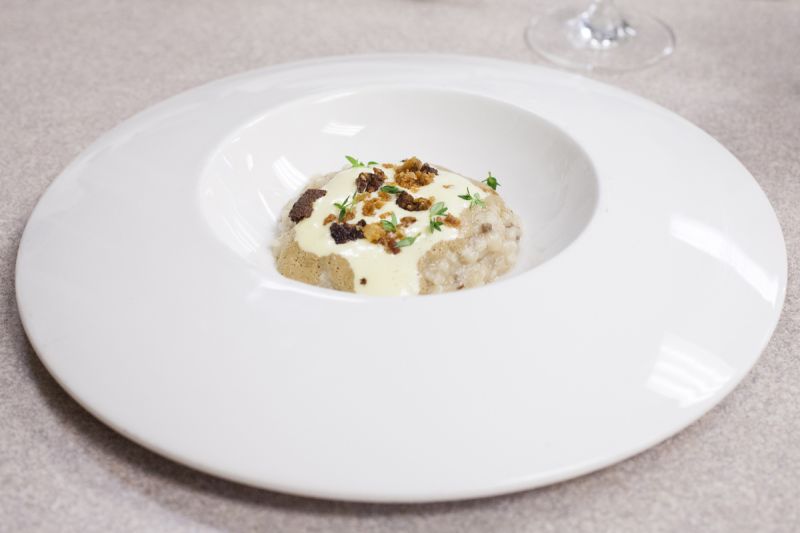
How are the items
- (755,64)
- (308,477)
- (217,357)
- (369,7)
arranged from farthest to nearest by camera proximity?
(369,7) → (755,64) → (217,357) → (308,477)

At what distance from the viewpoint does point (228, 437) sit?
76 cm

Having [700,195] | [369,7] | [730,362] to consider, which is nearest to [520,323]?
[730,362]

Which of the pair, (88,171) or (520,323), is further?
(88,171)

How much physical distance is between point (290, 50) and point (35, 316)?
939 millimetres

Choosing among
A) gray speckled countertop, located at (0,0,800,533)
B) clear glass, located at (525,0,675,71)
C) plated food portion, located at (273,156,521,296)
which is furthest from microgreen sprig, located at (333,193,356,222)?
clear glass, located at (525,0,675,71)

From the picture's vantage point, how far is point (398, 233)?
1035 mm

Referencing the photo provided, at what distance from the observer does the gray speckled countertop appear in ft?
2.60

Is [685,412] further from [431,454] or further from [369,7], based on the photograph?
[369,7]

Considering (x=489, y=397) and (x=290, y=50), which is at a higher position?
(x=489, y=397)

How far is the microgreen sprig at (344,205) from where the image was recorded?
107 centimetres

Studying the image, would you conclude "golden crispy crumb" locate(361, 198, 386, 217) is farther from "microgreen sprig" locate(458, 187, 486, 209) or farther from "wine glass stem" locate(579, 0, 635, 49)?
"wine glass stem" locate(579, 0, 635, 49)

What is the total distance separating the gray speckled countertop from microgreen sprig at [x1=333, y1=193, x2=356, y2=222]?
0.37m

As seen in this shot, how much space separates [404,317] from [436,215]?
0.24m

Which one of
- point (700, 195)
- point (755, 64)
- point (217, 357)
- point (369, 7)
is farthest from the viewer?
point (369, 7)
